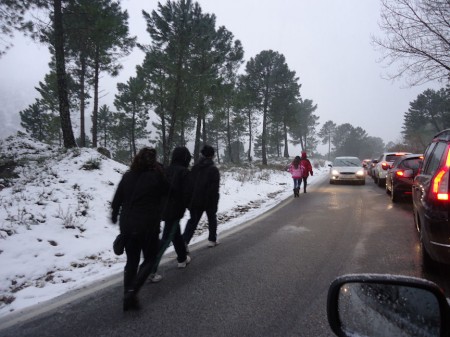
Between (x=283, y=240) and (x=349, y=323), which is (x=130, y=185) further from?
(x=283, y=240)

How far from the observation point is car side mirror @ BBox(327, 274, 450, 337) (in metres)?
1.38

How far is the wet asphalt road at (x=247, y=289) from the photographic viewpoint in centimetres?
319

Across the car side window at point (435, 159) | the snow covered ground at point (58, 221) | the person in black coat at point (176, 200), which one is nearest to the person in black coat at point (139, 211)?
the person in black coat at point (176, 200)

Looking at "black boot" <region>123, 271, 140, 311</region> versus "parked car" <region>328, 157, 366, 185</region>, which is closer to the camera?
"black boot" <region>123, 271, 140, 311</region>

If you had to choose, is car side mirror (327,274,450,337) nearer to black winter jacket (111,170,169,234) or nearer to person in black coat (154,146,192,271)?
black winter jacket (111,170,169,234)

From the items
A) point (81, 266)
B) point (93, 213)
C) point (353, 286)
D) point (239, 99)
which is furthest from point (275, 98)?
point (353, 286)

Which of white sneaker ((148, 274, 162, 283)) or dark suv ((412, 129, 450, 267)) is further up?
dark suv ((412, 129, 450, 267))

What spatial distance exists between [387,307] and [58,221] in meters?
7.08

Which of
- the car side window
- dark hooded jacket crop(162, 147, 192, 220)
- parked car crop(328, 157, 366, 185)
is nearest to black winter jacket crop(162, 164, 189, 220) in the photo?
dark hooded jacket crop(162, 147, 192, 220)

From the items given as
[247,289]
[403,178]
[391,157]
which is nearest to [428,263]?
[247,289]

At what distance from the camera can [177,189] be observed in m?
4.70

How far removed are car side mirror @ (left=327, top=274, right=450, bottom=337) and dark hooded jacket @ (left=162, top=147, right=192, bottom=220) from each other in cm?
319

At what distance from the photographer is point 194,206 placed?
5852mm

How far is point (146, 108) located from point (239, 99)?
1674 centimetres
